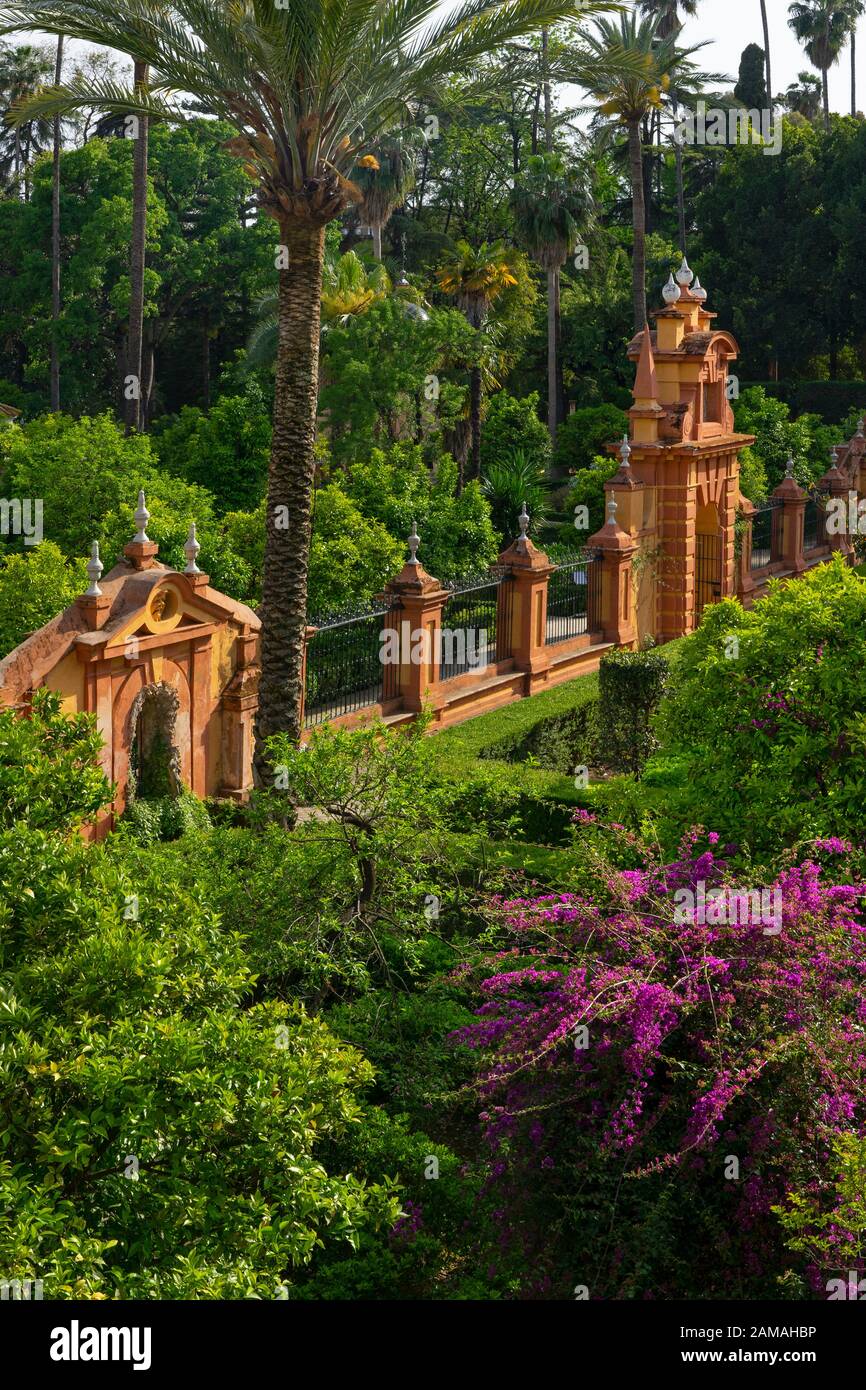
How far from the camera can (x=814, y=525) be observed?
1578 inches

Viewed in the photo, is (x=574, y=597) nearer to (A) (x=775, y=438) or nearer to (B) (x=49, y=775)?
(A) (x=775, y=438)

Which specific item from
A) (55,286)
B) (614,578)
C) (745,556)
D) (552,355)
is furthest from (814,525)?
(55,286)

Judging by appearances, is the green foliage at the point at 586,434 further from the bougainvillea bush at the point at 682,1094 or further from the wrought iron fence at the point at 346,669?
the bougainvillea bush at the point at 682,1094

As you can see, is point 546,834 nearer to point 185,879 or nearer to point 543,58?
point 185,879

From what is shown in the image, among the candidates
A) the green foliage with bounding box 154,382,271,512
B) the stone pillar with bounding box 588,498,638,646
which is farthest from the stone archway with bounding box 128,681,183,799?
the green foliage with bounding box 154,382,271,512

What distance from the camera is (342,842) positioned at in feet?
43.7

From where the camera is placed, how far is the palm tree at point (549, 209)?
4391 cm

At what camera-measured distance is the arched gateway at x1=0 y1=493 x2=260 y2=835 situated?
16.4m

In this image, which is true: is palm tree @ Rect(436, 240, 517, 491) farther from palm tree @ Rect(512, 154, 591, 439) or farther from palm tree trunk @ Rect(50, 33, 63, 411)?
palm tree trunk @ Rect(50, 33, 63, 411)

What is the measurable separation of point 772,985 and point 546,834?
822 centimetres

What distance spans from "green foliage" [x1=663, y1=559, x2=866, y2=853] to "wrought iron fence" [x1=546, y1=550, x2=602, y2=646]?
12.4m

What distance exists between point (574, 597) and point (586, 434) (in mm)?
18285

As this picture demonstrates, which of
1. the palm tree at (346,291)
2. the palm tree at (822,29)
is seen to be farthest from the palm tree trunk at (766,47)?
the palm tree at (346,291)

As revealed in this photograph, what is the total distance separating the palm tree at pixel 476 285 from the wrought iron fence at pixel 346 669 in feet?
63.4
